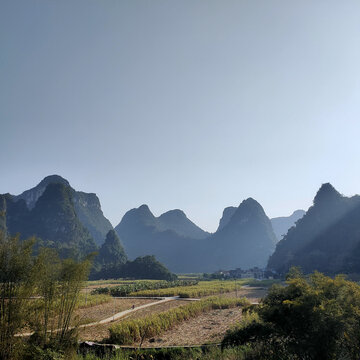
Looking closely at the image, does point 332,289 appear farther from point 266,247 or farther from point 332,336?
point 266,247

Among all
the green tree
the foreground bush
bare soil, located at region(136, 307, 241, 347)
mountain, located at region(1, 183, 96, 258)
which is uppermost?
mountain, located at region(1, 183, 96, 258)

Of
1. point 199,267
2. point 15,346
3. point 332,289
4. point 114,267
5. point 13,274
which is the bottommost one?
point 199,267

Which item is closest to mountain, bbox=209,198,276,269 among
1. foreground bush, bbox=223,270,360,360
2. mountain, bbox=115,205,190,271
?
mountain, bbox=115,205,190,271

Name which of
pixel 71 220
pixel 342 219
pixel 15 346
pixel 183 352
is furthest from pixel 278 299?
pixel 71 220

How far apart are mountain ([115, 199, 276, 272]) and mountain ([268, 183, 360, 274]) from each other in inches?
2123

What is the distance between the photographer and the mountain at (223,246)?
14112 centimetres

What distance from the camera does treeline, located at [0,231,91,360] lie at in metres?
6.27

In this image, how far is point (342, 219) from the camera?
7631 centimetres

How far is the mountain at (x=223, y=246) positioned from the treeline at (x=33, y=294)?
133150 millimetres

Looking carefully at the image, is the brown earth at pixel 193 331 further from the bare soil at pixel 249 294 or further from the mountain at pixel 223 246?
the mountain at pixel 223 246

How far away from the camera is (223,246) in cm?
14950

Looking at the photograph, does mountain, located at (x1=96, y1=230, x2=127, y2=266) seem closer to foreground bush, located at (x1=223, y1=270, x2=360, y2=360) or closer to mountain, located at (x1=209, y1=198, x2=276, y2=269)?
mountain, located at (x1=209, y1=198, x2=276, y2=269)

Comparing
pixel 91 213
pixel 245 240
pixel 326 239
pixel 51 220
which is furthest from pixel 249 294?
pixel 91 213

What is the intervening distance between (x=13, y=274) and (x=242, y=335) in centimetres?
553
